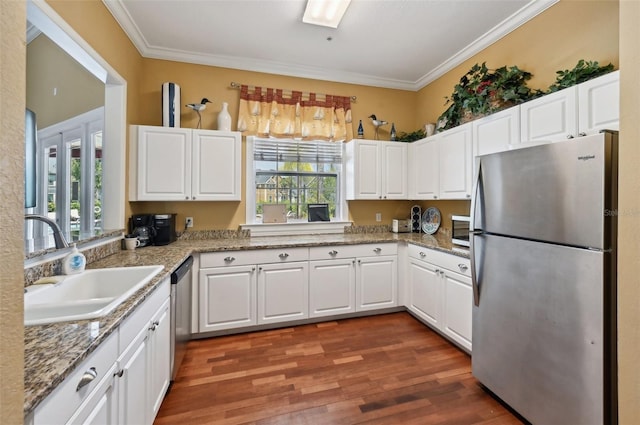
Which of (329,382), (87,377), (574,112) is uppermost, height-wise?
(574,112)

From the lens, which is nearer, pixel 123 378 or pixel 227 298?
pixel 123 378

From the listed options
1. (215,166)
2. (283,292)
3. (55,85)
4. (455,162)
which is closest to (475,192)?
(455,162)

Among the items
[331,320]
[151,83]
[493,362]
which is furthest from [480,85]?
[151,83]

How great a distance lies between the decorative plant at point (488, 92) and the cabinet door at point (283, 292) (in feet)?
7.17

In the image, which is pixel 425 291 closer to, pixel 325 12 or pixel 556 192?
pixel 556 192

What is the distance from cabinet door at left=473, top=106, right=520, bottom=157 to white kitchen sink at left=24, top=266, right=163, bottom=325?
102 inches

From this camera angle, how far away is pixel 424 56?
3152 mm

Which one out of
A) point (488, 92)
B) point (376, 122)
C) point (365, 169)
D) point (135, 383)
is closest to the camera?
point (135, 383)

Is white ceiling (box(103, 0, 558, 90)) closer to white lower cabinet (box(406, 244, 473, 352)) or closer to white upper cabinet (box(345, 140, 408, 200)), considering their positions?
white upper cabinet (box(345, 140, 408, 200))

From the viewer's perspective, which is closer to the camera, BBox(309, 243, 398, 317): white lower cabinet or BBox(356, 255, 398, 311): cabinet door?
BBox(309, 243, 398, 317): white lower cabinet

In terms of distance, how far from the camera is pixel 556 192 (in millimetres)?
1471

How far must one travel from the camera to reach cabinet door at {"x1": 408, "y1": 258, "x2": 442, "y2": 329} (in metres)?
2.69

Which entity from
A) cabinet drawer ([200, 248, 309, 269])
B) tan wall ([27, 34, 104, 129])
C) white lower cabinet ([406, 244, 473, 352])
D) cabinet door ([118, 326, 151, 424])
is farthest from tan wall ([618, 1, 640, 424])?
tan wall ([27, 34, 104, 129])

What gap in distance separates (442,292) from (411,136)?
198 cm
